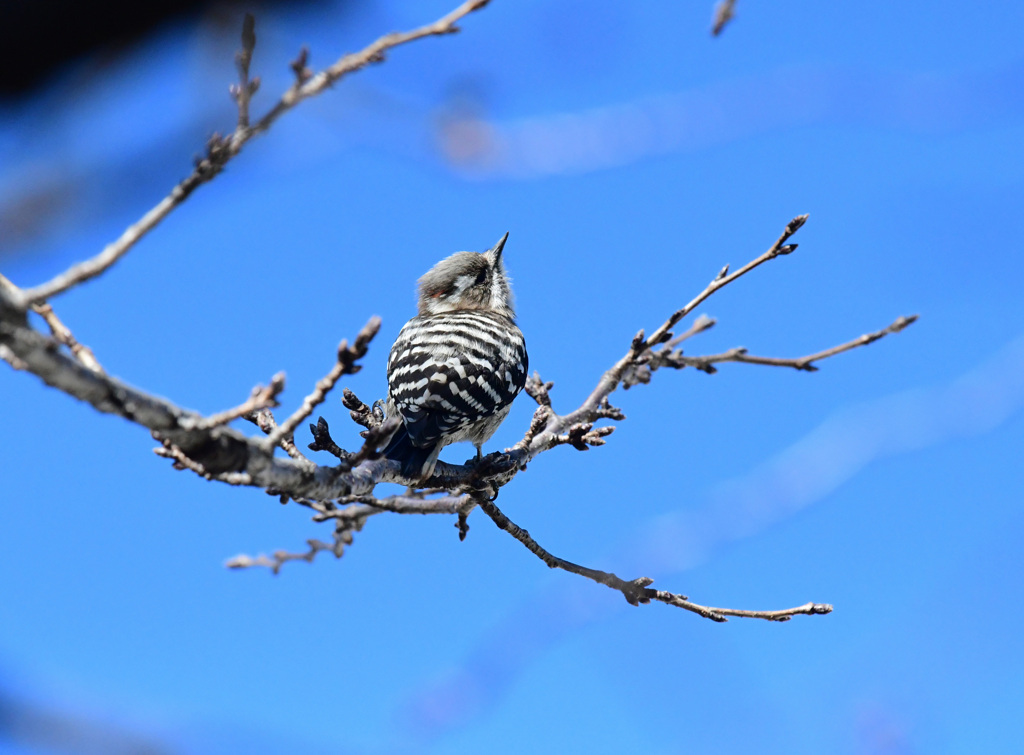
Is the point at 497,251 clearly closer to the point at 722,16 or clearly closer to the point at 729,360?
the point at 729,360

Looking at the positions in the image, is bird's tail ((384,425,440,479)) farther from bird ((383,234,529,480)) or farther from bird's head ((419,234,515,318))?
bird's head ((419,234,515,318))

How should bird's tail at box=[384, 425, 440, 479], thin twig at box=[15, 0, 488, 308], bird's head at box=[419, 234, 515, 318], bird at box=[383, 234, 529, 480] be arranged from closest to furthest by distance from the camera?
1. thin twig at box=[15, 0, 488, 308]
2. bird's tail at box=[384, 425, 440, 479]
3. bird at box=[383, 234, 529, 480]
4. bird's head at box=[419, 234, 515, 318]

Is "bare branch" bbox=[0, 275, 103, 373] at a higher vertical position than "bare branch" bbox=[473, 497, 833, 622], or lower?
higher

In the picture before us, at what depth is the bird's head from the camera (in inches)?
256

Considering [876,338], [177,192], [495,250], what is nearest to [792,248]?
[876,338]

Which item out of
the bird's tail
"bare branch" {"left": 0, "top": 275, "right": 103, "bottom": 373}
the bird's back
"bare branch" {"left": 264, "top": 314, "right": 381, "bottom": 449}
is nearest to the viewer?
"bare branch" {"left": 264, "top": 314, "right": 381, "bottom": 449}

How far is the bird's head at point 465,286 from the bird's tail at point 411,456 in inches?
97.9

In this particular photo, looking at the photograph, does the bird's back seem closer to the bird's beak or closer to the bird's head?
the bird's head

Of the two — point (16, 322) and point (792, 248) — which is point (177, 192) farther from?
point (792, 248)

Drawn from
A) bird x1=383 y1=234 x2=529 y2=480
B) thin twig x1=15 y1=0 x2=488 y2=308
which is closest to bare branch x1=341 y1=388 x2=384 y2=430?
bird x1=383 y1=234 x2=529 y2=480

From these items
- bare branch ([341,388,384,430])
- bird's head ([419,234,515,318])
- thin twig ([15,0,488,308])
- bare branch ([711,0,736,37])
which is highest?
bird's head ([419,234,515,318])

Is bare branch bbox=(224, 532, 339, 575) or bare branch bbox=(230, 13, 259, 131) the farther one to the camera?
bare branch bbox=(224, 532, 339, 575)

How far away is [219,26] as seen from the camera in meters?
2.08

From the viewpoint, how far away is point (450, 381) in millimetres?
4492
